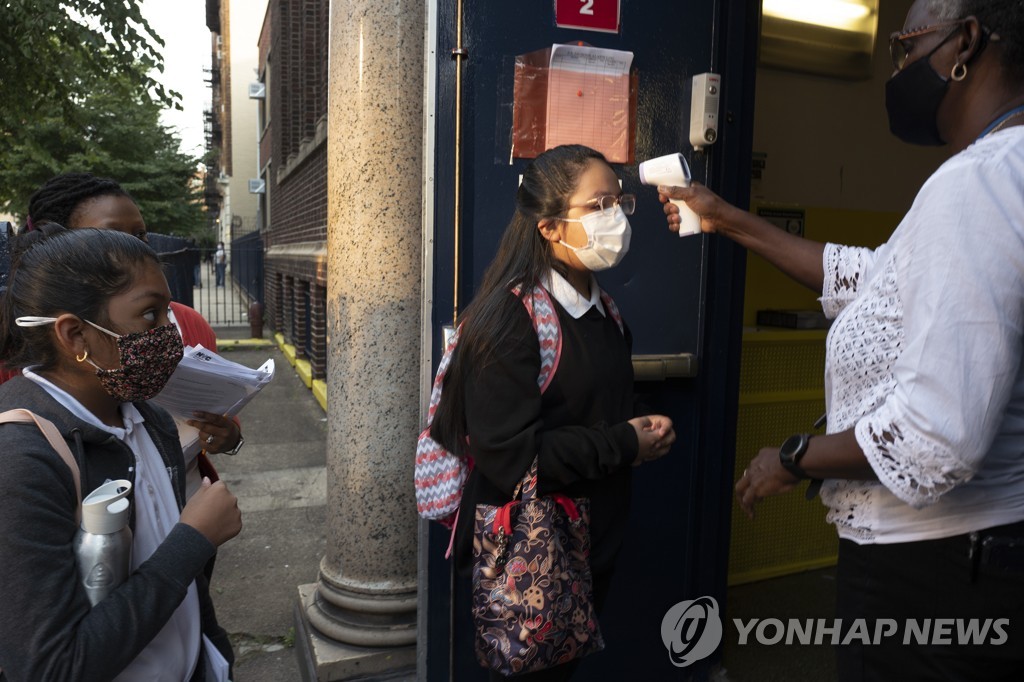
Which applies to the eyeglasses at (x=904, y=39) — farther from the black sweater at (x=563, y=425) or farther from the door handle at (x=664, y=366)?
the door handle at (x=664, y=366)

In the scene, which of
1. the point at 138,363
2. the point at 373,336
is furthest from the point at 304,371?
the point at 138,363

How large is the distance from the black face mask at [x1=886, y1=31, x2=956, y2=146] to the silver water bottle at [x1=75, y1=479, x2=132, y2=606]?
1717mm

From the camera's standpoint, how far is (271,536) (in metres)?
5.09

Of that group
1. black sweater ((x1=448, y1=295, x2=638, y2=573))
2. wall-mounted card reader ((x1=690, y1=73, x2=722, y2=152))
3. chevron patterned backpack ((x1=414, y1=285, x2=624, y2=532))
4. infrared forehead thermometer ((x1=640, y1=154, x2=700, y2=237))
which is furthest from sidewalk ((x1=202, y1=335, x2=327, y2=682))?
wall-mounted card reader ((x1=690, y1=73, x2=722, y2=152))

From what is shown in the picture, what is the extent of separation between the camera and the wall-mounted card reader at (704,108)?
112 inches

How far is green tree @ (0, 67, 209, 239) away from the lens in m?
18.0

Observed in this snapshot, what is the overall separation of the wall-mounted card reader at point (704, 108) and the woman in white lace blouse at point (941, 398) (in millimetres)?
1142

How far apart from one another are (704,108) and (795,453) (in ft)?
5.45

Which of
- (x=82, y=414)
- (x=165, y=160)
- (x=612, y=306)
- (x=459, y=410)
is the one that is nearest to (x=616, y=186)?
(x=612, y=306)

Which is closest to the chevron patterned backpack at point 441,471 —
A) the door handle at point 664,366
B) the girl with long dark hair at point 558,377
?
the girl with long dark hair at point 558,377

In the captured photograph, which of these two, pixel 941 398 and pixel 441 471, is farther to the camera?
pixel 441 471

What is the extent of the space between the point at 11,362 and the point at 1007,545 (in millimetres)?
1937

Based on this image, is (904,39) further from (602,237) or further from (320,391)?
(320,391)

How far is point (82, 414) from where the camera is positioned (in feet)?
4.93
